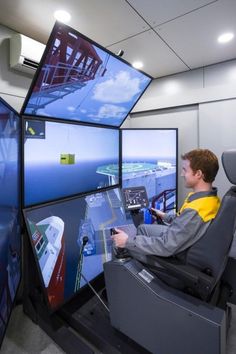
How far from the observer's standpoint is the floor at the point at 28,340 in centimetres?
157

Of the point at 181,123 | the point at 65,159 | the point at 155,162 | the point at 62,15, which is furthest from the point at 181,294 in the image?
the point at 181,123

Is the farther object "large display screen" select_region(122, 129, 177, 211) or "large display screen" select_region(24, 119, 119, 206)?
"large display screen" select_region(122, 129, 177, 211)

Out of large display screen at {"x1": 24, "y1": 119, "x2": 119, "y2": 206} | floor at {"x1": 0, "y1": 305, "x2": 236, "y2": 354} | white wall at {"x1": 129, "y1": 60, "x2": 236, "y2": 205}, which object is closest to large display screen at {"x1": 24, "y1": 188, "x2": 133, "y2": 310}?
large display screen at {"x1": 24, "y1": 119, "x2": 119, "y2": 206}

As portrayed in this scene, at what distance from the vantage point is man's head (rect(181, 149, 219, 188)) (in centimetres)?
147

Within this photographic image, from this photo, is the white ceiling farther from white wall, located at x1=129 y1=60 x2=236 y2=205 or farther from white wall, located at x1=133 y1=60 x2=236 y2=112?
white wall, located at x1=129 y1=60 x2=236 y2=205

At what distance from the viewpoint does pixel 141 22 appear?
1921mm

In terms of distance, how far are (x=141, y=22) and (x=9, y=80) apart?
1.33 metres

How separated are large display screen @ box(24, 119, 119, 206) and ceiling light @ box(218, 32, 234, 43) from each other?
1494 mm

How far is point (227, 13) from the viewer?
184 cm

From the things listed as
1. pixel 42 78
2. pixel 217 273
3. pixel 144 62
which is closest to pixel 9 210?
pixel 42 78

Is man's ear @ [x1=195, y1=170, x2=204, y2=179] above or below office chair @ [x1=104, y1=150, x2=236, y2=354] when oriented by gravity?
above

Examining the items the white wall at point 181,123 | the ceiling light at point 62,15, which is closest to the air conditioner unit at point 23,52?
the ceiling light at point 62,15

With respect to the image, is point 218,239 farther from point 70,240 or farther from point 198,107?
point 198,107

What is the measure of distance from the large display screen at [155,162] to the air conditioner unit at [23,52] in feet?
4.75
